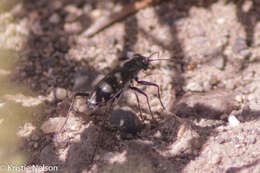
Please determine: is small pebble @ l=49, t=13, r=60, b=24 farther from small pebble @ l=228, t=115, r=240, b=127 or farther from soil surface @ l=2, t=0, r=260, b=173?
small pebble @ l=228, t=115, r=240, b=127

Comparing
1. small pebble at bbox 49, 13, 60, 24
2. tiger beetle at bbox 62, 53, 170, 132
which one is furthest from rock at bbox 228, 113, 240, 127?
small pebble at bbox 49, 13, 60, 24

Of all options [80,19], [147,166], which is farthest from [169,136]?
[80,19]

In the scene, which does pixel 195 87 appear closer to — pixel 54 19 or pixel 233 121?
pixel 233 121

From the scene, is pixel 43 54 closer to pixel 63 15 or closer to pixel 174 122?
pixel 63 15

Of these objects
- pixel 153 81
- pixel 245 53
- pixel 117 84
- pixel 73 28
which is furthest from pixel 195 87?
pixel 73 28

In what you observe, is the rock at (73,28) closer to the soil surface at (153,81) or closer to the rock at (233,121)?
the soil surface at (153,81)

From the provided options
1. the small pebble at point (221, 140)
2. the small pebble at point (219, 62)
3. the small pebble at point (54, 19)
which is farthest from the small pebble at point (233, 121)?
the small pebble at point (54, 19)

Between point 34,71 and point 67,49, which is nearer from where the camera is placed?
point 34,71

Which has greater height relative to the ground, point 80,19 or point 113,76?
point 80,19
